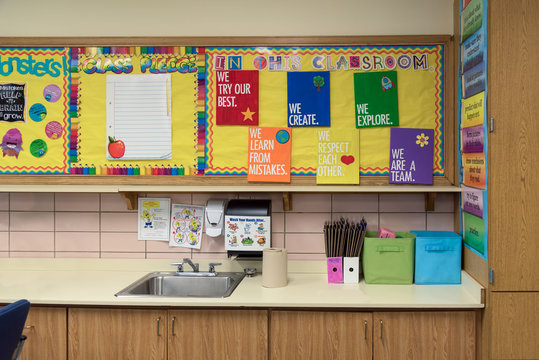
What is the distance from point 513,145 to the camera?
7.04ft

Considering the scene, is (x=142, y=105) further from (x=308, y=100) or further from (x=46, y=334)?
(x=46, y=334)

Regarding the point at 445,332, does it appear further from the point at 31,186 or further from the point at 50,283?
the point at 31,186

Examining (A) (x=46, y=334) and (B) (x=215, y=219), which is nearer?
(A) (x=46, y=334)

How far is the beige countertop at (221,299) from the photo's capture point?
2217 millimetres

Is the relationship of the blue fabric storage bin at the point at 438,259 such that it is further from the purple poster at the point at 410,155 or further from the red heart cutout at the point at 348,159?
the red heart cutout at the point at 348,159

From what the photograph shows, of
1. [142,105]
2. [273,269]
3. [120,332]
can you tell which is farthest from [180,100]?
[120,332]

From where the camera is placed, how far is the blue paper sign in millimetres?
2713

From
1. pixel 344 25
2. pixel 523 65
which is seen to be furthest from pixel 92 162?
pixel 523 65

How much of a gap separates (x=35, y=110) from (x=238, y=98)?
122cm

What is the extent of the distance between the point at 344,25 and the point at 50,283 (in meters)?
2.21

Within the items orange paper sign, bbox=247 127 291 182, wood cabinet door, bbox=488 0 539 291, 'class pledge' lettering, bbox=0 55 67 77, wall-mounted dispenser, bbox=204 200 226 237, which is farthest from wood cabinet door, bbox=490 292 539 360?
'class pledge' lettering, bbox=0 55 67 77

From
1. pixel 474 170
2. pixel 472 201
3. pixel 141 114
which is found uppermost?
pixel 141 114

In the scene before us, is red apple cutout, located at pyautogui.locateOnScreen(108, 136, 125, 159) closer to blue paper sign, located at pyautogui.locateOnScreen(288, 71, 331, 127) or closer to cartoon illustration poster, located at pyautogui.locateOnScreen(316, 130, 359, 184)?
blue paper sign, located at pyautogui.locateOnScreen(288, 71, 331, 127)

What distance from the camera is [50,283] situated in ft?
8.29
